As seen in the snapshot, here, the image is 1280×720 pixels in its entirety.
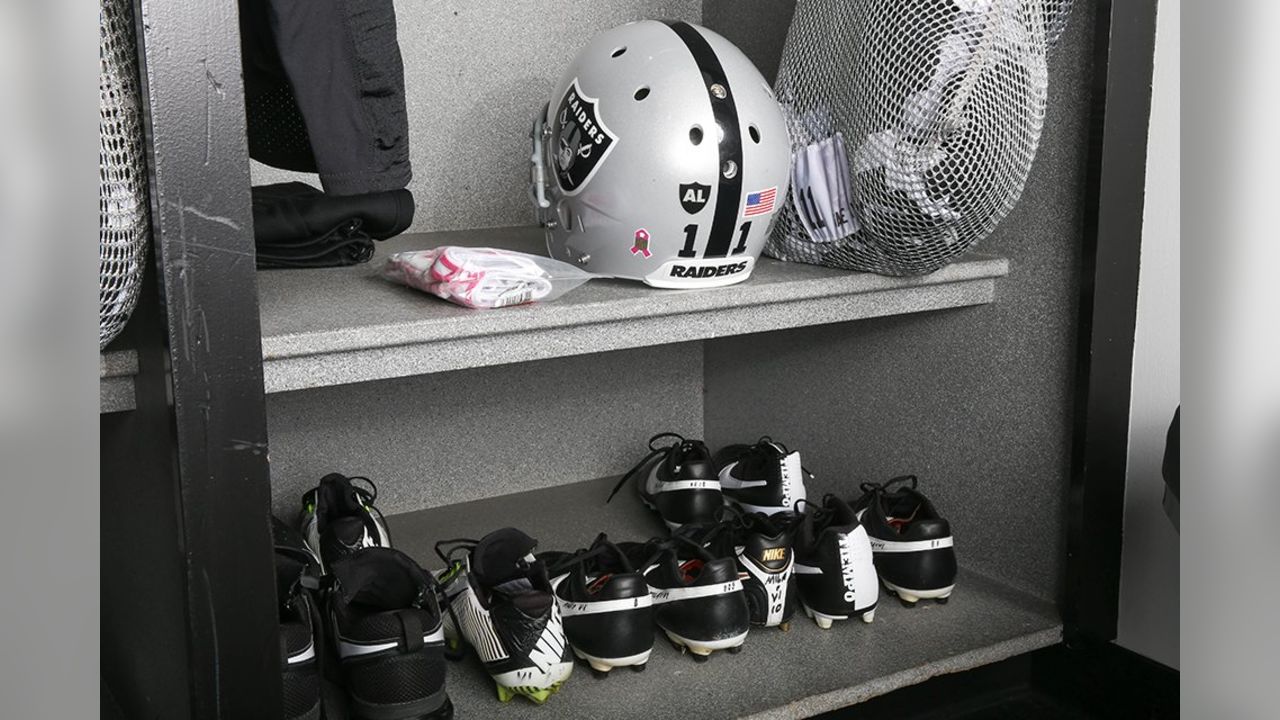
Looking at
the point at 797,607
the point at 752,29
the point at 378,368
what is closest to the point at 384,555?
the point at 378,368

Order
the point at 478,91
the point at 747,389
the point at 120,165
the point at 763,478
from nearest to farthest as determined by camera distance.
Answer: the point at 120,165, the point at 763,478, the point at 478,91, the point at 747,389

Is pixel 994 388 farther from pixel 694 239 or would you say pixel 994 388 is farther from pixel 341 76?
pixel 341 76

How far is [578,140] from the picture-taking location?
1.11 metres

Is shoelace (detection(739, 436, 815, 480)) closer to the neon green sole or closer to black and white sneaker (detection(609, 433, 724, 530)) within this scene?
black and white sneaker (detection(609, 433, 724, 530))

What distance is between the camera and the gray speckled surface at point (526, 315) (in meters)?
0.89

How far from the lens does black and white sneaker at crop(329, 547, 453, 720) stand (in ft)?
3.23

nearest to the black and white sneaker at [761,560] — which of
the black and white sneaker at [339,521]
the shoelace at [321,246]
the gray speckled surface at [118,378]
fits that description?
the black and white sneaker at [339,521]

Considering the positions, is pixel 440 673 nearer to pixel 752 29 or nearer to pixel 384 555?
pixel 384 555

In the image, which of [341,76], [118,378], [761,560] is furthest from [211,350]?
[761,560]

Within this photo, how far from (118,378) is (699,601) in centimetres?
60

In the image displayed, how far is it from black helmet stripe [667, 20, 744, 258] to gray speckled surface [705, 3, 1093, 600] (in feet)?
1.25

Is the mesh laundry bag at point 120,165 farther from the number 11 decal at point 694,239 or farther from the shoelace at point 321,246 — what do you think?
the number 11 decal at point 694,239
